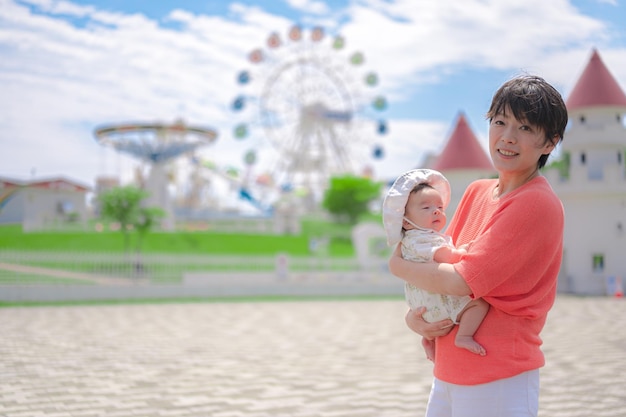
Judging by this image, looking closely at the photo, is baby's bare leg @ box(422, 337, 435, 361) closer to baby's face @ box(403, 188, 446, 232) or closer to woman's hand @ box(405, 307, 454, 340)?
woman's hand @ box(405, 307, 454, 340)

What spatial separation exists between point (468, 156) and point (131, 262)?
9.37 m

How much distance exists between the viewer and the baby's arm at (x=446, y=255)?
70.6 inches

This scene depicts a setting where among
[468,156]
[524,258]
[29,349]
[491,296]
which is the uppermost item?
[468,156]

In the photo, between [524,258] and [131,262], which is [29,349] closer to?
[524,258]

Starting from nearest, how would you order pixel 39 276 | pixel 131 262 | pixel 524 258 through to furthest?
pixel 524 258, pixel 39 276, pixel 131 262

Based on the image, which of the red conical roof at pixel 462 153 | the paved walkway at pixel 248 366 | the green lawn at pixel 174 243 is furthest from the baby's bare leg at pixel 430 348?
the green lawn at pixel 174 243

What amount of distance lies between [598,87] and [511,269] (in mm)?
15223

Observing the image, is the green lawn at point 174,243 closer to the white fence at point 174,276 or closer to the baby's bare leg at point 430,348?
the white fence at point 174,276

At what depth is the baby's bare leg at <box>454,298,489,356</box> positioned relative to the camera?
1.74 m

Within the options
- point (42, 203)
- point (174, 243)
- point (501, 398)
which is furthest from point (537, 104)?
point (174, 243)

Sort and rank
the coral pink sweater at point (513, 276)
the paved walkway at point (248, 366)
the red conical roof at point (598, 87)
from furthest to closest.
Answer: the red conical roof at point (598, 87), the paved walkway at point (248, 366), the coral pink sweater at point (513, 276)

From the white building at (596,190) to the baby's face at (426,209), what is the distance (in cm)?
1436

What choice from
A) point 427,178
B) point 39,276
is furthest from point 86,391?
point 39,276

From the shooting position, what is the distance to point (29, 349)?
6680 millimetres
